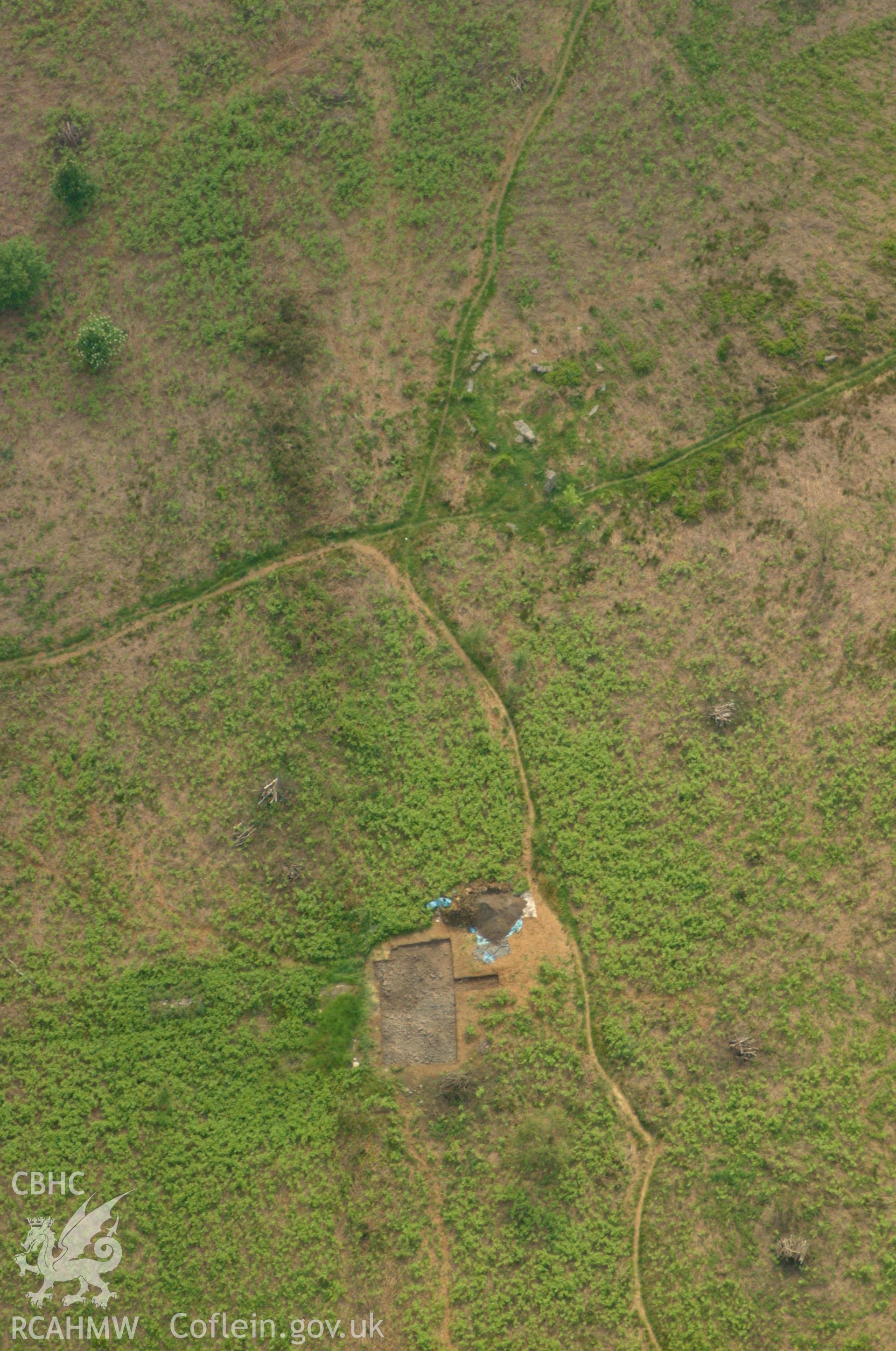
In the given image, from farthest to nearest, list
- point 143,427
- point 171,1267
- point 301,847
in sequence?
point 143,427 → point 301,847 → point 171,1267

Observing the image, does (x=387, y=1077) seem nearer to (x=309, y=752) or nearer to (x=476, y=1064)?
(x=476, y=1064)

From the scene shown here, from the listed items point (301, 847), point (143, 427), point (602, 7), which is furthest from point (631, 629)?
point (602, 7)

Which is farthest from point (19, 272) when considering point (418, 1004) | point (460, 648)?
point (418, 1004)

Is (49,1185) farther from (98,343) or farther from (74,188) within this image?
(74,188)

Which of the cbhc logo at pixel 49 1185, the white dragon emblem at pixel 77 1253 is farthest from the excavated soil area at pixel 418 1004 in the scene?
the cbhc logo at pixel 49 1185

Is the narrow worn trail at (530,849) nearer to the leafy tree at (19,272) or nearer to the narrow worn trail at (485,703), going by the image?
the narrow worn trail at (485,703)
